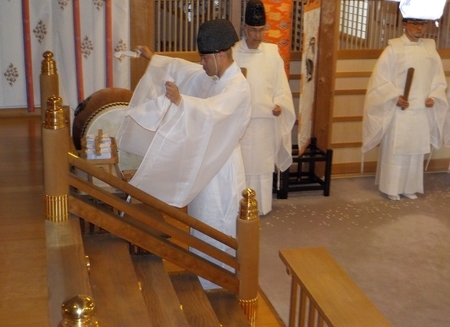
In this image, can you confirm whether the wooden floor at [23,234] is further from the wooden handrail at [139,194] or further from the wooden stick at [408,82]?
the wooden stick at [408,82]

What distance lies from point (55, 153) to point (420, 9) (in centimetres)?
374

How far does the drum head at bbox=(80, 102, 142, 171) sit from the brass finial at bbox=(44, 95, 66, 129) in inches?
47.0

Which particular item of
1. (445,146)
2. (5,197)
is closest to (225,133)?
(5,197)

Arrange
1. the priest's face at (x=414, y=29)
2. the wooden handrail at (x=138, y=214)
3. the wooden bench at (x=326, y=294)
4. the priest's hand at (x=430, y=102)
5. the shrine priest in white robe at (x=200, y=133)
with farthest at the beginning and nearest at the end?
the priest's hand at (x=430, y=102), the priest's face at (x=414, y=29), the shrine priest in white robe at (x=200, y=133), the wooden handrail at (x=138, y=214), the wooden bench at (x=326, y=294)

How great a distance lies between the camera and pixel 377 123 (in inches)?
227

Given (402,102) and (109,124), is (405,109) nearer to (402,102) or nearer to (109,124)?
(402,102)

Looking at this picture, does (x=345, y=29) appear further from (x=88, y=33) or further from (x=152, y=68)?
(x=152, y=68)

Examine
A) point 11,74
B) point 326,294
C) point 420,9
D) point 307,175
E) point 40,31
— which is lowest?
point 307,175

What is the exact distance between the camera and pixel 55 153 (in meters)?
2.72

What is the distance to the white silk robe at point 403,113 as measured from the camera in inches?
223

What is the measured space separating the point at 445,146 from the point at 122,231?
13.8 ft

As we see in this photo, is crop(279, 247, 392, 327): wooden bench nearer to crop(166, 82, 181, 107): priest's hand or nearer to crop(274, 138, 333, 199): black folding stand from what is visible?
crop(166, 82, 181, 107): priest's hand

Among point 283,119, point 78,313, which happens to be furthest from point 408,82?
point 78,313

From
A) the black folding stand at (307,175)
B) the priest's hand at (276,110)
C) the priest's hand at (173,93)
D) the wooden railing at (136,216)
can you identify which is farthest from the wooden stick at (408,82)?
the priest's hand at (173,93)
